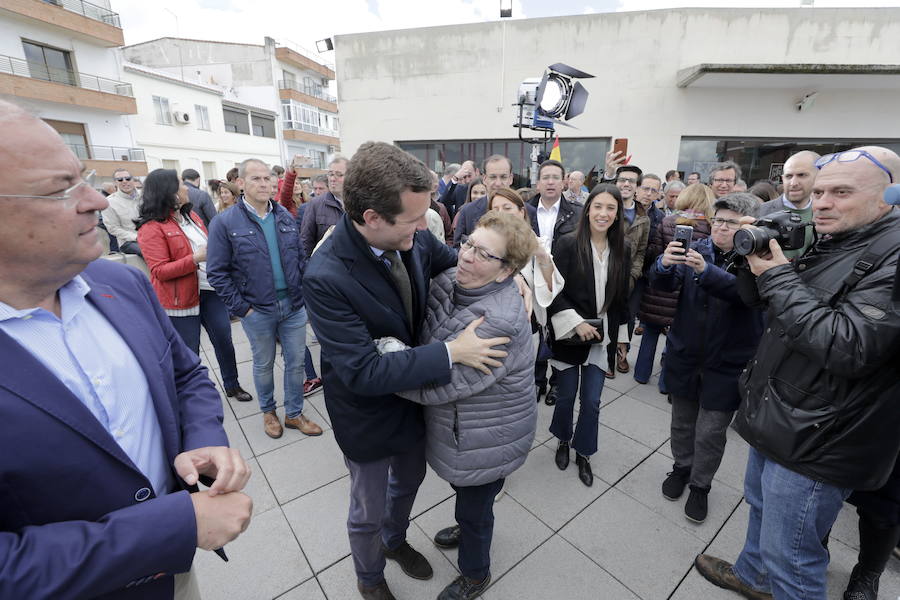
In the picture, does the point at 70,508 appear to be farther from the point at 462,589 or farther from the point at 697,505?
the point at 697,505

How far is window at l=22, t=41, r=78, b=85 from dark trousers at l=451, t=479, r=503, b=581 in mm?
23241

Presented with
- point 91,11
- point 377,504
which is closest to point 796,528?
point 377,504

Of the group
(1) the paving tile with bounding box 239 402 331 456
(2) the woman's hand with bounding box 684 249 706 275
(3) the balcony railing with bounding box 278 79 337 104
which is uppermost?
(3) the balcony railing with bounding box 278 79 337 104

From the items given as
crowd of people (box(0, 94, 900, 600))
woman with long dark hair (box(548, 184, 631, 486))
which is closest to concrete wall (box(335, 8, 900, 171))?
crowd of people (box(0, 94, 900, 600))

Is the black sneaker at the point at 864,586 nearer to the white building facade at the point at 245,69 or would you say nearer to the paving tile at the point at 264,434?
the paving tile at the point at 264,434

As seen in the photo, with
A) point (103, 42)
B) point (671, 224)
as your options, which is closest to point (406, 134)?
point (671, 224)

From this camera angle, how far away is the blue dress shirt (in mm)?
928

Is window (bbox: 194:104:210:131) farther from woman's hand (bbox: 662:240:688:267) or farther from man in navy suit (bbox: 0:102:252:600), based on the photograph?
woman's hand (bbox: 662:240:688:267)

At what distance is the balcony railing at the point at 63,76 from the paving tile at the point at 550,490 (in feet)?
72.8

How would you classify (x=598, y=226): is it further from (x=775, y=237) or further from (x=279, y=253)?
(x=279, y=253)

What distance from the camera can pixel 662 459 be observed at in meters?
3.03

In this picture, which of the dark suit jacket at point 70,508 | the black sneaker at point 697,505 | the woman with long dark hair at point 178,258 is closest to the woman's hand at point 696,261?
the black sneaker at point 697,505

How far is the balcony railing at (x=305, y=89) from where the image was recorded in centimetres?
2875

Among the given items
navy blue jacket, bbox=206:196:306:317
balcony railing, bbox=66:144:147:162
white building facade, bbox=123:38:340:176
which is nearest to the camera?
navy blue jacket, bbox=206:196:306:317
